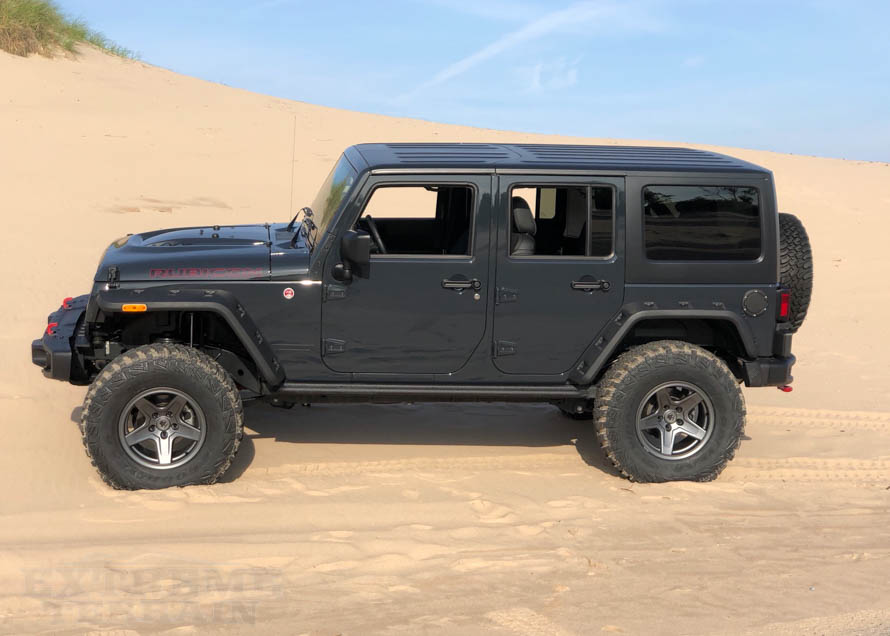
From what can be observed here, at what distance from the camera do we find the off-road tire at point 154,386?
524 centimetres

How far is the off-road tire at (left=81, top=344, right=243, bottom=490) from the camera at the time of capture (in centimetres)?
524

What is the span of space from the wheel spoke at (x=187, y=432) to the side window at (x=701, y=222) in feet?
9.12

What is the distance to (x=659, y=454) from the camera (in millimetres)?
5750

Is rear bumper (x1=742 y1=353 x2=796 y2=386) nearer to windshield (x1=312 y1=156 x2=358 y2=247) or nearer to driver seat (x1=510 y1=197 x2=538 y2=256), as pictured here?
driver seat (x1=510 y1=197 x2=538 y2=256)

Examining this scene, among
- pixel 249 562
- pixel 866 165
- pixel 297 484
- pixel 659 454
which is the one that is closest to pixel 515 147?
pixel 659 454

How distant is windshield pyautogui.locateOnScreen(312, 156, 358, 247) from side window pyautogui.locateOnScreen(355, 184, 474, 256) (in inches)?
6.5

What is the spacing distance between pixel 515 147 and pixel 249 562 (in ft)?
10.5

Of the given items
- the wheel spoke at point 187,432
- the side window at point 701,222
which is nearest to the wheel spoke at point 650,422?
the side window at point 701,222

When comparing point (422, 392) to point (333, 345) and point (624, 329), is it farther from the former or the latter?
point (624, 329)

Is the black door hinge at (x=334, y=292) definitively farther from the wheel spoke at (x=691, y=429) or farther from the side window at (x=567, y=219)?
the wheel spoke at (x=691, y=429)

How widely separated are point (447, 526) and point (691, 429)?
66.3 inches

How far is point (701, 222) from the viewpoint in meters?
5.59

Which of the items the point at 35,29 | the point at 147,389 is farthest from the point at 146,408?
the point at 35,29

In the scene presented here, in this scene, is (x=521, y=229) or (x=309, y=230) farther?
(x=309, y=230)
